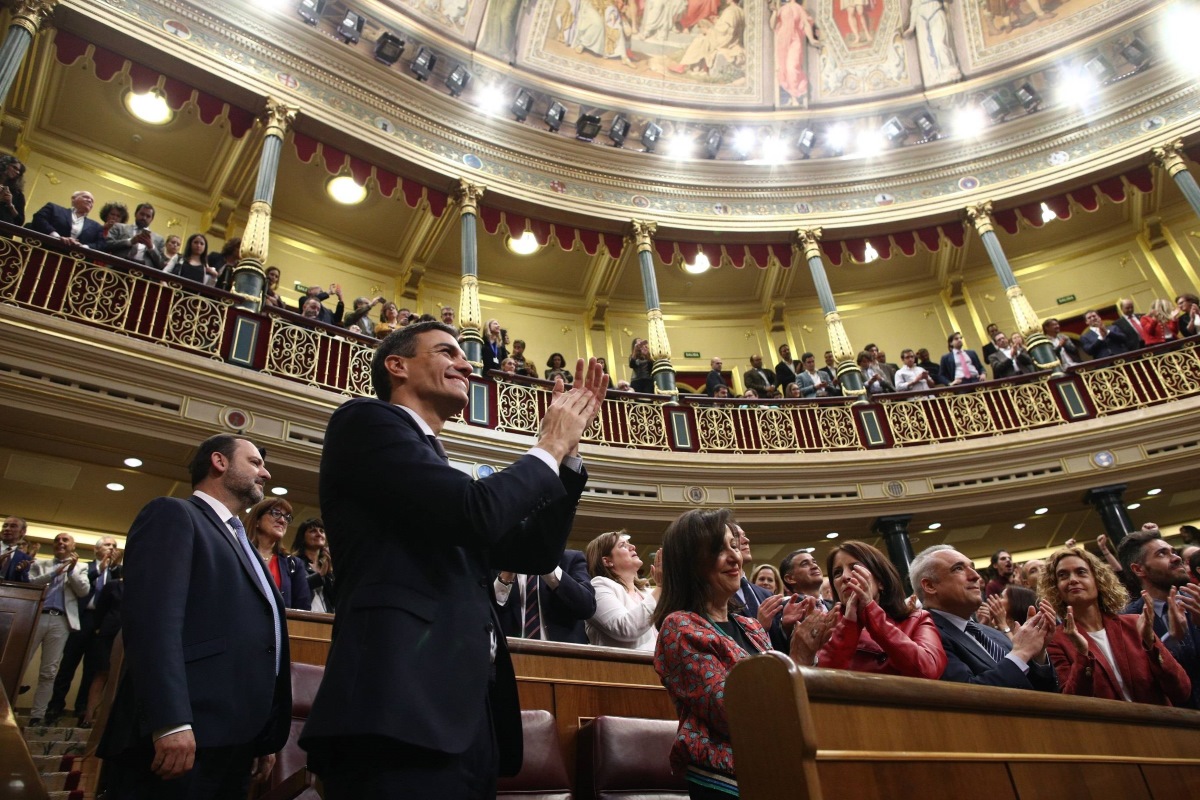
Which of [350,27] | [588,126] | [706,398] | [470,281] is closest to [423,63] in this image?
[350,27]

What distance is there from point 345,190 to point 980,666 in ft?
31.8

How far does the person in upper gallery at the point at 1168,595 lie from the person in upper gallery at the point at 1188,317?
23.2ft

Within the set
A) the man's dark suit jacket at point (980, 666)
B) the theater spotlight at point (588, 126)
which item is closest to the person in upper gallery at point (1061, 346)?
the theater spotlight at point (588, 126)

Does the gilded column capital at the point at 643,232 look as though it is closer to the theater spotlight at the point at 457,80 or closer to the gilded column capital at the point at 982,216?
the theater spotlight at the point at 457,80

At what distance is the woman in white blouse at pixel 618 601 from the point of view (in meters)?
3.29

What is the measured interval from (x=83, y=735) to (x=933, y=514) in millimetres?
8158

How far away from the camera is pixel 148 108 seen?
29.4 feet

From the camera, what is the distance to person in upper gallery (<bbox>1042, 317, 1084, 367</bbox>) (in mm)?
9541

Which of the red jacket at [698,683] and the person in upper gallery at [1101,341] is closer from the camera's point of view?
the red jacket at [698,683]

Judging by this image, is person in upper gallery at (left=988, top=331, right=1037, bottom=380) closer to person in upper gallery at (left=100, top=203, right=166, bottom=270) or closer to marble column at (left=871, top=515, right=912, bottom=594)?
marble column at (left=871, top=515, right=912, bottom=594)

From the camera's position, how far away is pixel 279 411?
6.72m

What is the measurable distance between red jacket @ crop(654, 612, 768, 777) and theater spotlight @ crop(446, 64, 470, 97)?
384 inches

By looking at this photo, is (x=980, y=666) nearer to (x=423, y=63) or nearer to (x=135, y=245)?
(x=135, y=245)

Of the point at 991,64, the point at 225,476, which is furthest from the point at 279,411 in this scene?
the point at 991,64
